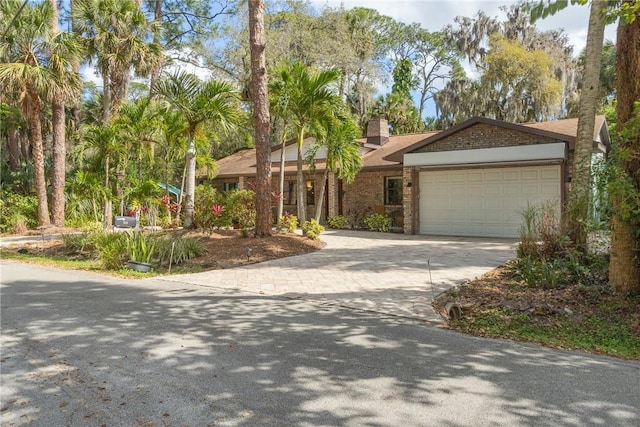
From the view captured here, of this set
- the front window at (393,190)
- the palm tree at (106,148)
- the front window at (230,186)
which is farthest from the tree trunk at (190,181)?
the front window at (230,186)

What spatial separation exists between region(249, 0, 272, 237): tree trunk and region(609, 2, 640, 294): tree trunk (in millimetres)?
7942

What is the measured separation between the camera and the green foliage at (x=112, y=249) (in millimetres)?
9609

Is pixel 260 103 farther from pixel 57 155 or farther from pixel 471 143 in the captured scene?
pixel 57 155

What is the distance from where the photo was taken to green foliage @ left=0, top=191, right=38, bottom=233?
18378mm

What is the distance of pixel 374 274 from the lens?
8.62 metres

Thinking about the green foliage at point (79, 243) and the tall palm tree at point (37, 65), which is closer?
the green foliage at point (79, 243)

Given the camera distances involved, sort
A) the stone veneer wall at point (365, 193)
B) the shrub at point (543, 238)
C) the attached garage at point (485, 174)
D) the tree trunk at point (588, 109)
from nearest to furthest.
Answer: the shrub at point (543, 238) → the tree trunk at point (588, 109) → the attached garage at point (485, 174) → the stone veneer wall at point (365, 193)

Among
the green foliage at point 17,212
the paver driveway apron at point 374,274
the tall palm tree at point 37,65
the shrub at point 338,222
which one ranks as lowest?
the paver driveway apron at point 374,274

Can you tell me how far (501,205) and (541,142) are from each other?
235 cm

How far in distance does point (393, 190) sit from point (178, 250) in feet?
34.0

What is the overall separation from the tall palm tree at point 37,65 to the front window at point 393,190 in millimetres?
13158

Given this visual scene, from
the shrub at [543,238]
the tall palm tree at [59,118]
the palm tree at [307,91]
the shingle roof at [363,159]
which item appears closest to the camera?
the shrub at [543,238]

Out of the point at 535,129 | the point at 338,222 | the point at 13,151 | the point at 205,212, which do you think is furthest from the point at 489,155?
the point at 13,151

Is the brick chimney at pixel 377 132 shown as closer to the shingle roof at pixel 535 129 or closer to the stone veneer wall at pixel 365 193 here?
the stone veneer wall at pixel 365 193
